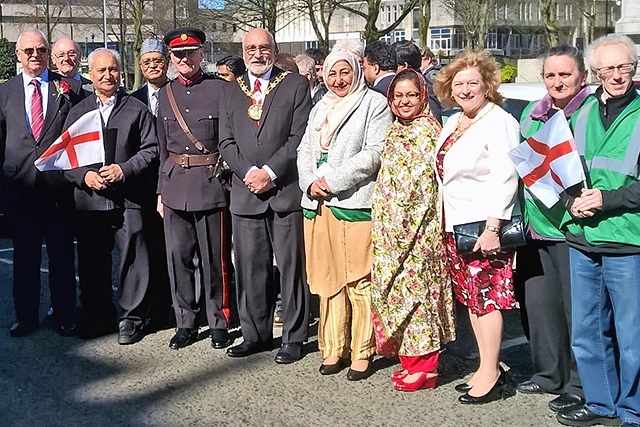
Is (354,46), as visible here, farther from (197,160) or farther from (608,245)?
(608,245)

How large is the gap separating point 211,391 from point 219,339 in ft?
2.99

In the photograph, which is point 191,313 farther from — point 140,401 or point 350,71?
Answer: point 350,71

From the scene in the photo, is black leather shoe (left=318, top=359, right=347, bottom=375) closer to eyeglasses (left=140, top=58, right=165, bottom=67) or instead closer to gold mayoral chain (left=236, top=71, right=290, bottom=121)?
gold mayoral chain (left=236, top=71, right=290, bottom=121)

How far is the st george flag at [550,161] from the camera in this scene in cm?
449

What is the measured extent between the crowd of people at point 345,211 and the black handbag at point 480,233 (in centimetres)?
2

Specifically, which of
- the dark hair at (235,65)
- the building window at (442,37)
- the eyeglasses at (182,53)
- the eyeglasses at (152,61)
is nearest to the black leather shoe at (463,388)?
the eyeglasses at (182,53)

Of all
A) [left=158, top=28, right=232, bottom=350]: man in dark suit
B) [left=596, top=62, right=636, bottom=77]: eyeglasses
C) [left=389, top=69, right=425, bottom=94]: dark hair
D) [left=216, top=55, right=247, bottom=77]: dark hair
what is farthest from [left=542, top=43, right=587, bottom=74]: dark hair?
[left=216, top=55, right=247, bottom=77]: dark hair

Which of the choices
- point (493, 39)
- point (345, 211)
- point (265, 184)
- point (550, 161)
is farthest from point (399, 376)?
point (493, 39)

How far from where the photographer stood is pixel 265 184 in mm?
5805

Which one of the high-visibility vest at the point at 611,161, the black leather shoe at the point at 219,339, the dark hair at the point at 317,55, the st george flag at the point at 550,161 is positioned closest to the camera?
the high-visibility vest at the point at 611,161

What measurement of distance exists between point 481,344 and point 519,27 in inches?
2348

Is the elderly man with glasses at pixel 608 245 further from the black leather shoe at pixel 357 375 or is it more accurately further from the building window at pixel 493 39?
the building window at pixel 493 39

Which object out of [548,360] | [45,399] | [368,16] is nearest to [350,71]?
[548,360]

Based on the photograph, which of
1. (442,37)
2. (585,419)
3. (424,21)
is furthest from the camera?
(442,37)
